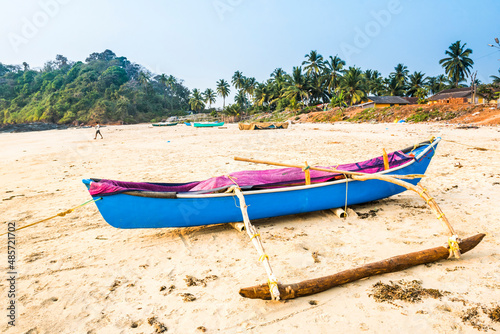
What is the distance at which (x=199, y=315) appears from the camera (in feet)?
7.71

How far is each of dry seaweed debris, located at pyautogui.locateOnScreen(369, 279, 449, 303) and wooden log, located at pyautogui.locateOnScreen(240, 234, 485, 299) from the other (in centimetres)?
15

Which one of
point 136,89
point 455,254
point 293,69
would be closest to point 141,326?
point 455,254

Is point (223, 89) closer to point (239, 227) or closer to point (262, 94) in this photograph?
point (262, 94)

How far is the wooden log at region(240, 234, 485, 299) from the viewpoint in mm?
2342

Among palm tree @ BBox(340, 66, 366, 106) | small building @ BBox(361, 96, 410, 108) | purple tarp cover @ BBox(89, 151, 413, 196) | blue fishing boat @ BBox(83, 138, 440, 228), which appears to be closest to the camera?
blue fishing boat @ BBox(83, 138, 440, 228)

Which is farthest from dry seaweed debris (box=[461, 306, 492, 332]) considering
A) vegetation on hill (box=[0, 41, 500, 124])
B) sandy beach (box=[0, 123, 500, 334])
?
vegetation on hill (box=[0, 41, 500, 124])

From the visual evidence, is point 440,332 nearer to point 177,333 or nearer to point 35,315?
point 177,333

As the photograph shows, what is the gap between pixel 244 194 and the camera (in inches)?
141

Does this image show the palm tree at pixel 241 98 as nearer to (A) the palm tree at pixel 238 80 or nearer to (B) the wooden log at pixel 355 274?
(A) the palm tree at pixel 238 80

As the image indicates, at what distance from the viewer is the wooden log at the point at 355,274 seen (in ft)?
7.68

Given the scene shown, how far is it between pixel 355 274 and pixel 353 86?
4035 centimetres

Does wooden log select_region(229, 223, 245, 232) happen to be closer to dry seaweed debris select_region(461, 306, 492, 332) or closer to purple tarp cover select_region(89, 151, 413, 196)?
purple tarp cover select_region(89, 151, 413, 196)

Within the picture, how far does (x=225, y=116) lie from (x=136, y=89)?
36.0 metres

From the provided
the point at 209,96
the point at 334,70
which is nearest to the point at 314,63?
the point at 334,70
